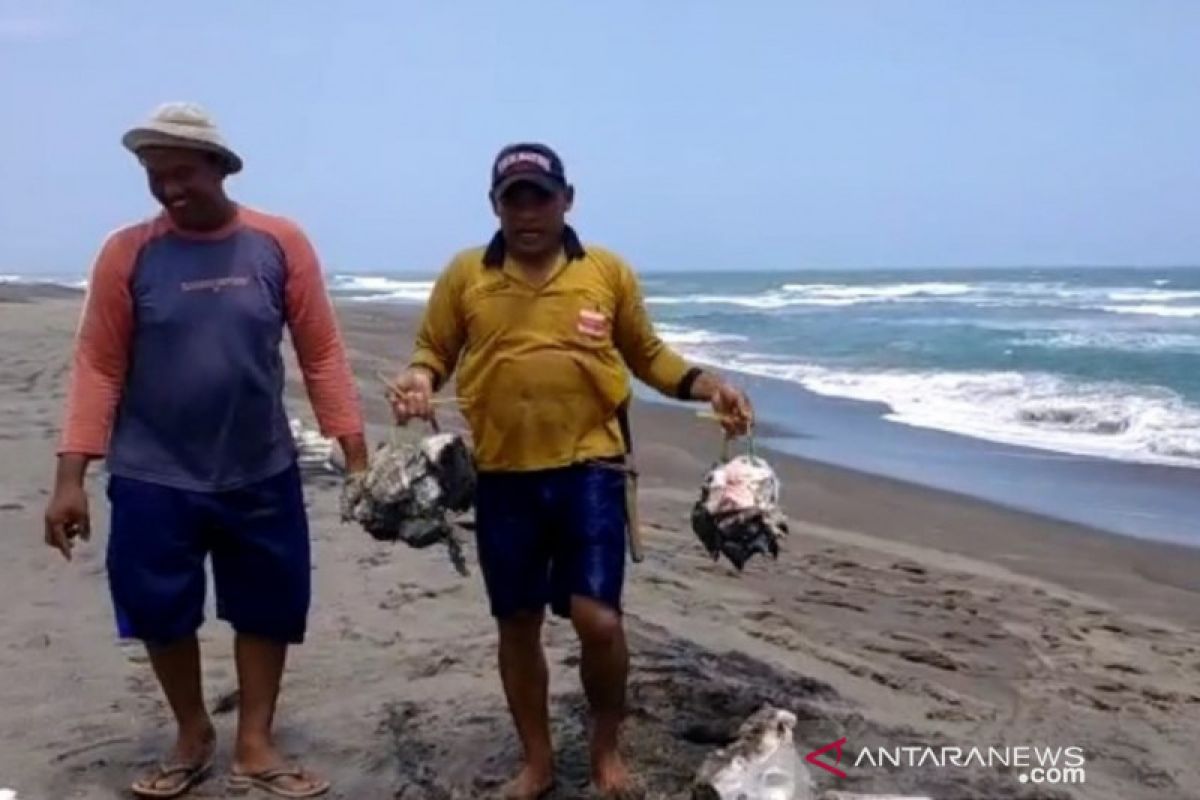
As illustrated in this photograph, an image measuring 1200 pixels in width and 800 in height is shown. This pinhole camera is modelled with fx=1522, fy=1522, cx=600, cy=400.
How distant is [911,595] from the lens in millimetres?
7207

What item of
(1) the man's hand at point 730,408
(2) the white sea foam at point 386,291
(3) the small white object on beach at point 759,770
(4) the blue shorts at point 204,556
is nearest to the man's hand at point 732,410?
(1) the man's hand at point 730,408

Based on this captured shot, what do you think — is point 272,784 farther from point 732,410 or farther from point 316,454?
point 316,454

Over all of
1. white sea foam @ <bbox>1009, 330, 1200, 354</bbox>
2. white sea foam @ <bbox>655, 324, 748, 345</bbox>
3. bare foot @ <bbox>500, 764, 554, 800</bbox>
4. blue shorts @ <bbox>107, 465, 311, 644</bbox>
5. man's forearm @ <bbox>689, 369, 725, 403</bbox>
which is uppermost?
man's forearm @ <bbox>689, 369, 725, 403</bbox>

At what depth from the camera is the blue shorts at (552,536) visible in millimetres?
3852

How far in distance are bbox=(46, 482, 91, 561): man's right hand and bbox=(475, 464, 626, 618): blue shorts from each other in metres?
1.04

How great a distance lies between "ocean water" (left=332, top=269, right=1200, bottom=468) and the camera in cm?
1430

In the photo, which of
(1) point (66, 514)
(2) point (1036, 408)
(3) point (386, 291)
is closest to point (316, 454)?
(1) point (66, 514)

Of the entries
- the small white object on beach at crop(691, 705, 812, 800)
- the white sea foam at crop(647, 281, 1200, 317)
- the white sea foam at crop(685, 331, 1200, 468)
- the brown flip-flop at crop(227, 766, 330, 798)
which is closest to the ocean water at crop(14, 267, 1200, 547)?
the white sea foam at crop(685, 331, 1200, 468)

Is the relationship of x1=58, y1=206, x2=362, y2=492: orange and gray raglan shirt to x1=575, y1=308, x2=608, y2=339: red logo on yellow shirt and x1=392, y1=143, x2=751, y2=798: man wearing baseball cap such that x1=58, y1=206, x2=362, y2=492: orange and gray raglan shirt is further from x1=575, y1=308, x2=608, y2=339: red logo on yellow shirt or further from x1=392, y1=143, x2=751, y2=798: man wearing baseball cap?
x1=575, y1=308, x2=608, y2=339: red logo on yellow shirt

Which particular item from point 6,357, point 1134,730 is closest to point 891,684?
point 1134,730

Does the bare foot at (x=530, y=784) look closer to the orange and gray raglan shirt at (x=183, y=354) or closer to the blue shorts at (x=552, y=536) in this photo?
the blue shorts at (x=552, y=536)

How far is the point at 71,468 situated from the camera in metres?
3.96

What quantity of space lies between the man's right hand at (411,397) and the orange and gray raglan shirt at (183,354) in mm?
420

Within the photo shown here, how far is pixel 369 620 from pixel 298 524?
5.89ft
